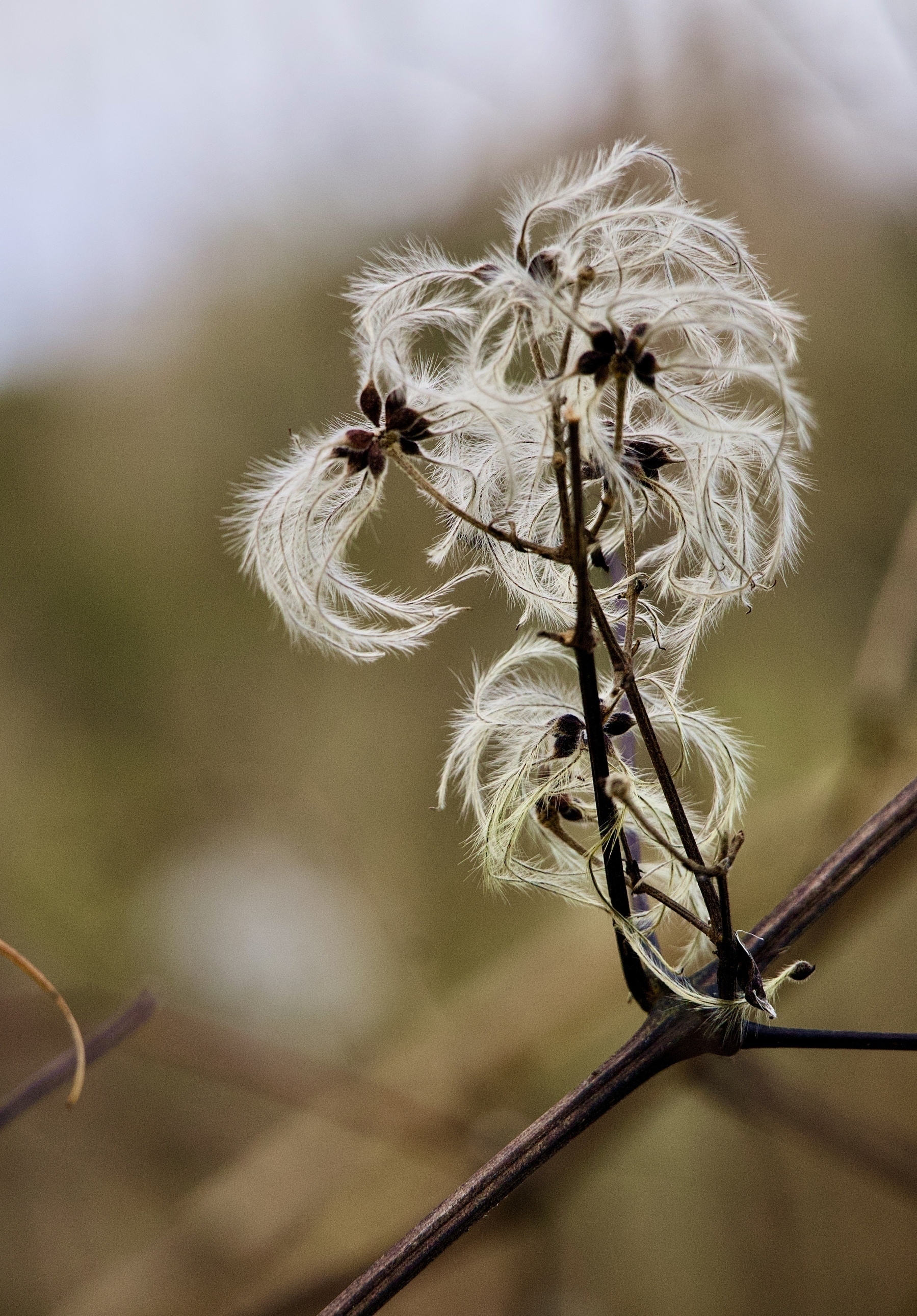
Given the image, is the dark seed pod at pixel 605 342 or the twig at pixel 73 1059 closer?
the dark seed pod at pixel 605 342

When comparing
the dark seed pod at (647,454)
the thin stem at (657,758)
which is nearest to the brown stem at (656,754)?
the thin stem at (657,758)

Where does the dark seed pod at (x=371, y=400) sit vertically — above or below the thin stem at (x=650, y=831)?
above

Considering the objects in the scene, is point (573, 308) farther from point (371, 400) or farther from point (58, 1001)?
point (58, 1001)

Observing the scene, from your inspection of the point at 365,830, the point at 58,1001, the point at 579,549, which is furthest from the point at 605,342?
the point at 365,830

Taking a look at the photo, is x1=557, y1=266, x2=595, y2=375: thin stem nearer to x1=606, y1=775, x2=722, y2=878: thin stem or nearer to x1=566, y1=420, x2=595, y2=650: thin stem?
x1=566, y1=420, x2=595, y2=650: thin stem

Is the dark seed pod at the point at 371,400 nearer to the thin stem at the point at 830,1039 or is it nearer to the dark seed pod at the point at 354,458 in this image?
the dark seed pod at the point at 354,458

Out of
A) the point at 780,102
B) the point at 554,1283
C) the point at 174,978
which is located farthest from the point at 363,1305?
the point at 780,102

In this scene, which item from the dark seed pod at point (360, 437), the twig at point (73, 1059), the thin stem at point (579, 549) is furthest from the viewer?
the twig at point (73, 1059)
